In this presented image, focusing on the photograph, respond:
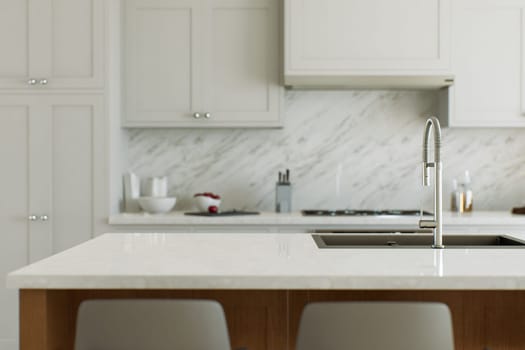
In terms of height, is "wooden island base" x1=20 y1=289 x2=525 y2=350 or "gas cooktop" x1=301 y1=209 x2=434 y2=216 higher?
"gas cooktop" x1=301 y1=209 x2=434 y2=216

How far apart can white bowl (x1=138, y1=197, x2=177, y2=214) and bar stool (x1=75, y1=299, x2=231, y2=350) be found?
7.97 feet

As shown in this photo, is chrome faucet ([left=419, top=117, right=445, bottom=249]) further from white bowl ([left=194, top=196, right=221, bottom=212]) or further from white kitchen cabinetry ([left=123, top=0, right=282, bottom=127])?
white bowl ([left=194, top=196, right=221, bottom=212])

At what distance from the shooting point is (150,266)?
5.72ft

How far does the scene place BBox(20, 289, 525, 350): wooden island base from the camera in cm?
189

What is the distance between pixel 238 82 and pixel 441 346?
2718 millimetres

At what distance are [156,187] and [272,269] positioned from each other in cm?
258

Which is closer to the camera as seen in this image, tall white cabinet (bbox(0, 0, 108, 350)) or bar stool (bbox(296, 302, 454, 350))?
bar stool (bbox(296, 302, 454, 350))

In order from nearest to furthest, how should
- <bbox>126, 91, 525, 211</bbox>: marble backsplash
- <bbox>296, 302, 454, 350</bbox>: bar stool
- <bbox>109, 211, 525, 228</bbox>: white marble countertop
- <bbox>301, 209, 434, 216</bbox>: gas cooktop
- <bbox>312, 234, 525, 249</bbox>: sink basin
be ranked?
1. <bbox>296, 302, 454, 350</bbox>: bar stool
2. <bbox>312, 234, 525, 249</bbox>: sink basin
3. <bbox>109, 211, 525, 228</bbox>: white marble countertop
4. <bbox>301, 209, 434, 216</bbox>: gas cooktop
5. <bbox>126, 91, 525, 211</bbox>: marble backsplash

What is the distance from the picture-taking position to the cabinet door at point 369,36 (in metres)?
3.78

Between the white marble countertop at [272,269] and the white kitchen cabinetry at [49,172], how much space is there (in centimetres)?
161

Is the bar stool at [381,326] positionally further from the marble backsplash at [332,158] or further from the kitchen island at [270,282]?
the marble backsplash at [332,158]

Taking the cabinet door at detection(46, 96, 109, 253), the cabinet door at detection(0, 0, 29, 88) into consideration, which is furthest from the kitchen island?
the cabinet door at detection(0, 0, 29, 88)

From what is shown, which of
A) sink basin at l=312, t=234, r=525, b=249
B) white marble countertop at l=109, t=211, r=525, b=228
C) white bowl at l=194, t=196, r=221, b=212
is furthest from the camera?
white bowl at l=194, t=196, r=221, b=212

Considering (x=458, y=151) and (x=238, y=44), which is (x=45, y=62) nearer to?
(x=238, y=44)
